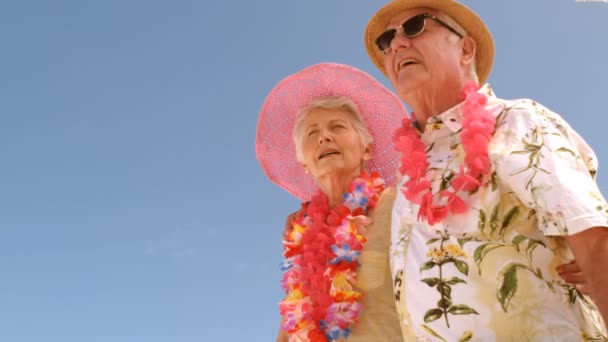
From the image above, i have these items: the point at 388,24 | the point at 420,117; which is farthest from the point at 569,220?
the point at 388,24

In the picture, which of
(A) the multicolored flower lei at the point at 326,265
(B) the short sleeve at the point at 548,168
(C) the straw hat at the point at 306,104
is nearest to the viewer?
(B) the short sleeve at the point at 548,168

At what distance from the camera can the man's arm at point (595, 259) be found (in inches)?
76.4

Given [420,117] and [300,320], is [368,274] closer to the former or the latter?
[300,320]

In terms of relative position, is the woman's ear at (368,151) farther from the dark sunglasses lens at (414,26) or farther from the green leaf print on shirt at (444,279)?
the green leaf print on shirt at (444,279)

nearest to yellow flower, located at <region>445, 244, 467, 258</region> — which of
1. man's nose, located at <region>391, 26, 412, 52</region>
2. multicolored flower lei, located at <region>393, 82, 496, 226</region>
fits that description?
multicolored flower lei, located at <region>393, 82, 496, 226</region>

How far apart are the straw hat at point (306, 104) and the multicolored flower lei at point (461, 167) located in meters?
1.70

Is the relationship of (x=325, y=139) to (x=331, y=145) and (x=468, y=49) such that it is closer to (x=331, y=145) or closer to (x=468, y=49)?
(x=331, y=145)

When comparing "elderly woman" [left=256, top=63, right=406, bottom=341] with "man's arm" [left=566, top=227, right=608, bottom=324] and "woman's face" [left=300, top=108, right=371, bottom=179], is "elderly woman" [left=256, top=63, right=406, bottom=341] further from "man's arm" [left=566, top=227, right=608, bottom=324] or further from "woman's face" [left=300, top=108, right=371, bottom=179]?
"man's arm" [left=566, top=227, right=608, bottom=324]

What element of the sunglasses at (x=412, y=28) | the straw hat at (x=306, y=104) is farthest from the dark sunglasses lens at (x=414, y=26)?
the straw hat at (x=306, y=104)

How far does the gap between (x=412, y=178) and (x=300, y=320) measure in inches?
53.0

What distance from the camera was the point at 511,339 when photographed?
2221 millimetres

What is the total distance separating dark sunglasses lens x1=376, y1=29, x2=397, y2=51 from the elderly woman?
1.00 m

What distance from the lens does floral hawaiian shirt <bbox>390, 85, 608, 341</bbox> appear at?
2144 mm

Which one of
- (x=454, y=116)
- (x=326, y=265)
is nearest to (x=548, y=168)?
(x=454, y=116)
